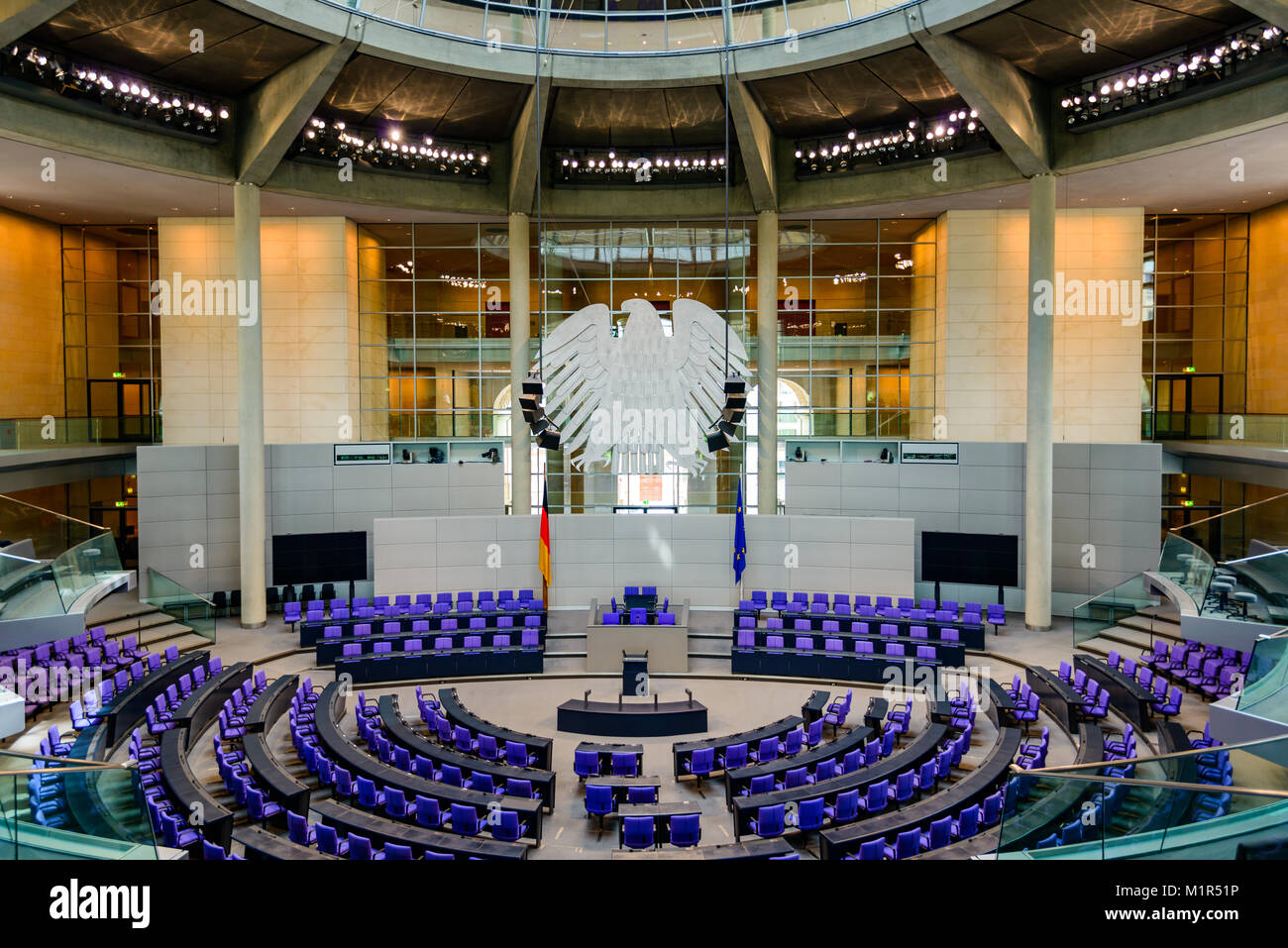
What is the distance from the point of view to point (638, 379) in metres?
19.7

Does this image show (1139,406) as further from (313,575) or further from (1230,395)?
(313,575)

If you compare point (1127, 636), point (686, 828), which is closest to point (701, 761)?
point (686, 828)

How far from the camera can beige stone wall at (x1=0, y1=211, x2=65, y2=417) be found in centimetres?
2067

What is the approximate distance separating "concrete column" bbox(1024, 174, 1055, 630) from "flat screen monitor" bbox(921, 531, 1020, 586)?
2.43 feet

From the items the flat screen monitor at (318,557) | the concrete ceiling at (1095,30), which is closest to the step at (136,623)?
the flat screen monitor at (318,557)

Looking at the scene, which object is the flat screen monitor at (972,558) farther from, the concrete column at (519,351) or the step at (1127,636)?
the concrete column at (519,351)

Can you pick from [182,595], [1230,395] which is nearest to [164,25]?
[182,595]

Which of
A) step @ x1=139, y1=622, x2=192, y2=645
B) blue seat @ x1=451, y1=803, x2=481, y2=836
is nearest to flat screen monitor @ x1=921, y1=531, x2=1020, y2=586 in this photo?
blue seat @ x1=451, y1=803, x2=481, y2=836

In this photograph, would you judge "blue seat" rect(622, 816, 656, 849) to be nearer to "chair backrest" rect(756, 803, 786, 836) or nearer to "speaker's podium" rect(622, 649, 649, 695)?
"chair backrest" rect(756, 803, 786, 836)

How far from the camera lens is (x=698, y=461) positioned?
20672mm

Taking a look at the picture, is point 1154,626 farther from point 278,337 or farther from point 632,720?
point 278,337

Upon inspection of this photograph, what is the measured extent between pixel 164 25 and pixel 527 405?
33.4 ft

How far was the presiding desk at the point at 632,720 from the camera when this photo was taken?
44.8 feet

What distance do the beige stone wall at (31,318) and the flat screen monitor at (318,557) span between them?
778 centimetres
